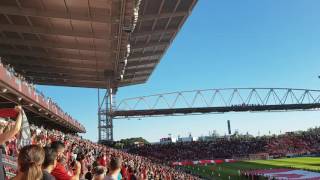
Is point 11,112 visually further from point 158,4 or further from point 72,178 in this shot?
point 158,4

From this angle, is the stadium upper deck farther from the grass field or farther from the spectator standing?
the spectator standing

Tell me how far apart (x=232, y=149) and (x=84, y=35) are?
162 feet

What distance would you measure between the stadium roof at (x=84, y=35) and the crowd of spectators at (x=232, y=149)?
2009 centimetres

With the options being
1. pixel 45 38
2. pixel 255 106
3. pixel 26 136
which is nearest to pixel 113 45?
pixel 45 38

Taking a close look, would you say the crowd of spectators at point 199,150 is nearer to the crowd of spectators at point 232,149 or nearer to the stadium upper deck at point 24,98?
the crowd of spectators at point 232,149

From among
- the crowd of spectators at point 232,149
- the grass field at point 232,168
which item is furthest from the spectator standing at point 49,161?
the crowd of spectators at point 232,149

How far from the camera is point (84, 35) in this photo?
43875 millimetres

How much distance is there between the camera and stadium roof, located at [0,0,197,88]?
37.4 m

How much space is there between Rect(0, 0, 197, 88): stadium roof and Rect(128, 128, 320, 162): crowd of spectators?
65.9 ft

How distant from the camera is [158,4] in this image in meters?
42.8

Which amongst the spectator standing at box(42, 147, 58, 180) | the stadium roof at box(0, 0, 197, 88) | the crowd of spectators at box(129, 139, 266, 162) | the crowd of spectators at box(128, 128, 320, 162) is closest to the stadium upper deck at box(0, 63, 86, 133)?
the stadium roof at box(0, 0, 197, 88)

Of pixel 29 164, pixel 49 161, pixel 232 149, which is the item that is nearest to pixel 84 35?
pixel 49 161

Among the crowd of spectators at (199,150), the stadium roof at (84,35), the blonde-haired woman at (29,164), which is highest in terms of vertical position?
the stadium roof at (84,35)

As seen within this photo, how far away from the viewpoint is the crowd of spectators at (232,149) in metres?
81.7
